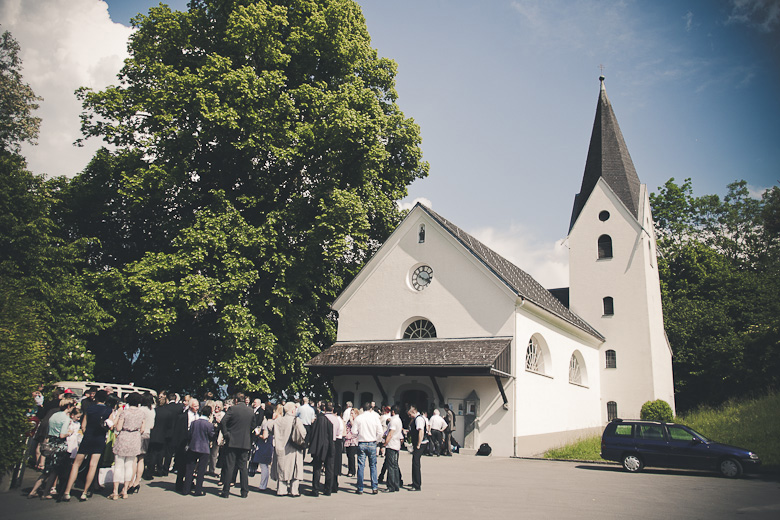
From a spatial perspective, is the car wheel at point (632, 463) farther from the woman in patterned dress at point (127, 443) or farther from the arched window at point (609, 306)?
the arched window at point (609, 306)

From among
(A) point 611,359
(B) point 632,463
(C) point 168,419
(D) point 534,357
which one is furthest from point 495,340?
(A) point 611,359

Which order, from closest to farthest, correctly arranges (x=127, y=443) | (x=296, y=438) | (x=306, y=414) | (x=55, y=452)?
(x=55, y=452), (x=127, y=443), (x=296, y=438), (x=306, y=414)

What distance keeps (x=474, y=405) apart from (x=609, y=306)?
14635mm

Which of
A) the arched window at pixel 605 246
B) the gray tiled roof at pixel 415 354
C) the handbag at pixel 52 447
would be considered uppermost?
the arched window at pixel 605 246

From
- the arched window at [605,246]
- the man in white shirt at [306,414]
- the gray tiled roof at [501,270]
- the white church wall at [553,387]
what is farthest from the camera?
the arched window at [605,246]

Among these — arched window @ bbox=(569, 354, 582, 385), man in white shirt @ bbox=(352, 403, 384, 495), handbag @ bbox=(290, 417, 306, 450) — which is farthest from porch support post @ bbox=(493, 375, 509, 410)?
handbag @ bbox=(290, 417, 306, 450)

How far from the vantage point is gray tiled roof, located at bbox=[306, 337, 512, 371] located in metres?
19.3

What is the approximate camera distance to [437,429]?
17719 millimetres

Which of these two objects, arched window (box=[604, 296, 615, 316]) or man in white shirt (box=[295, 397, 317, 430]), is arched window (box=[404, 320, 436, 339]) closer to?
man in white shirt (box=[295, 397, 317, 430])

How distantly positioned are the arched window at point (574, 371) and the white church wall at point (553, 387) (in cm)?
24

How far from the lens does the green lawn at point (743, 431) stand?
17.2 meters

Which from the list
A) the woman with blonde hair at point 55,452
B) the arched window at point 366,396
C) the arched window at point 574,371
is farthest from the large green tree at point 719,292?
the woman with blonde hair at point 55,452

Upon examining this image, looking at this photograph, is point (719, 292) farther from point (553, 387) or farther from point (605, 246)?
point (553, 387)

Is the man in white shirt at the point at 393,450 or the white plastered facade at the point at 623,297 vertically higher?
the white plastered facade at the point at 623,297
